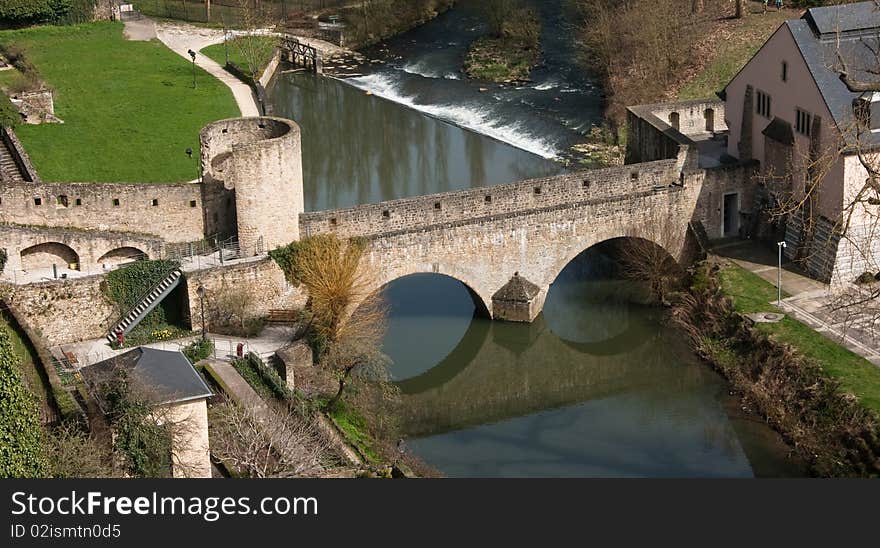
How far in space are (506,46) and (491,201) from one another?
28.7m

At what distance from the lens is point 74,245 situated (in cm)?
3750

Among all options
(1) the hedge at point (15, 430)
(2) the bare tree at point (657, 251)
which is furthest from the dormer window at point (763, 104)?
(1) the hedge at point (15, 430)

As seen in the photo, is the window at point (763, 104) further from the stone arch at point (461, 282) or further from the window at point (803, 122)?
the stone arch at point (461, 282)

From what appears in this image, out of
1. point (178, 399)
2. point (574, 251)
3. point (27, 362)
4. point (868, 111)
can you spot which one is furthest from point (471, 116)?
point (178, 399)

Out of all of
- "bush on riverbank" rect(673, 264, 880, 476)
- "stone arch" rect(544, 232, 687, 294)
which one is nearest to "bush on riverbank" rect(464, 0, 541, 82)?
"stone arch" rect(544, 232, 687, 294)

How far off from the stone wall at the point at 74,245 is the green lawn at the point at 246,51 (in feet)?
91.6

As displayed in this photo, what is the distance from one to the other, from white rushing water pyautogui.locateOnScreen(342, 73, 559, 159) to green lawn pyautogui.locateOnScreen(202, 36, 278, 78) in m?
3.68

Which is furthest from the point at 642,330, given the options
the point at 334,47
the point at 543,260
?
the point at 334,47

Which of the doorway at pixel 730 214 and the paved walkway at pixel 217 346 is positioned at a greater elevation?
the doorway at pixel 730 214

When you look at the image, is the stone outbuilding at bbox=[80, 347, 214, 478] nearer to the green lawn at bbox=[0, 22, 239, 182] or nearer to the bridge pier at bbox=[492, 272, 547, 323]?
the bridge pier at bbox=[492, 272, 547, 323]

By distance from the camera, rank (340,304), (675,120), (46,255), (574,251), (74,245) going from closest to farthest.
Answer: (340,304), (74,245), (46,255), (574,251), (675,120)

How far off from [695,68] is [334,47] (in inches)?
815

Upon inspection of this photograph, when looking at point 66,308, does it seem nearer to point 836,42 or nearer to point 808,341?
point 808,341

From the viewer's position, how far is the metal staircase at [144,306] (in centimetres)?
3625
